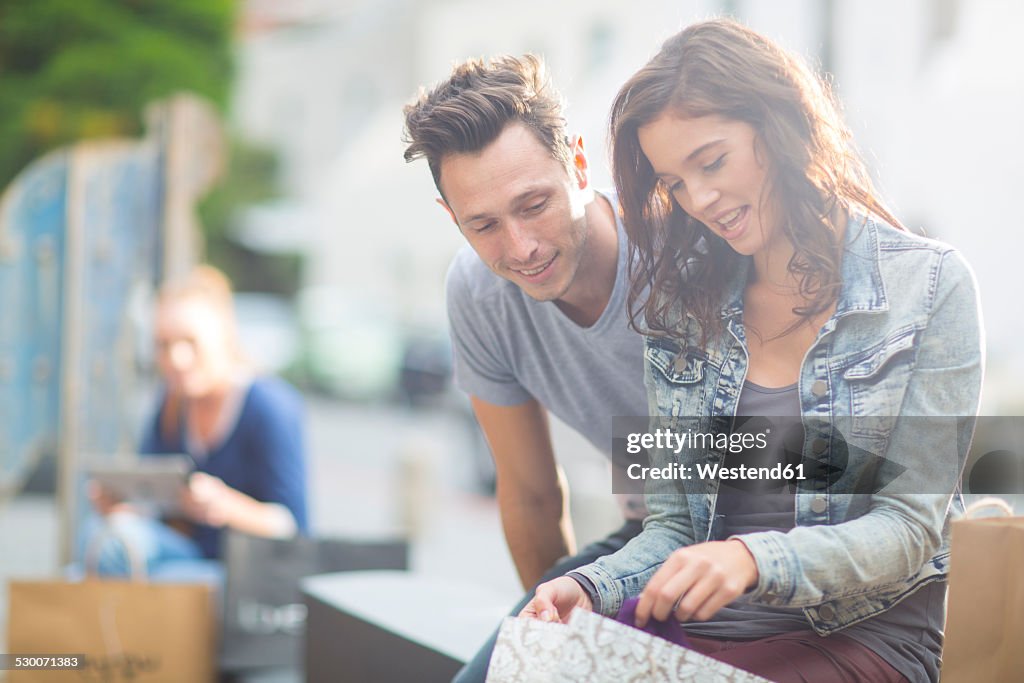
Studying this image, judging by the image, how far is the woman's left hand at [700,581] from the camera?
1.49m

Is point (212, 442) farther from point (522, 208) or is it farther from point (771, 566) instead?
point (771, 566)

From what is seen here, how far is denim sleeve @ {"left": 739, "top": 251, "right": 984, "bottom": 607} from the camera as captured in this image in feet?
4.97

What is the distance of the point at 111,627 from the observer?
3.10 meters

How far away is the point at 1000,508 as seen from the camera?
168cm

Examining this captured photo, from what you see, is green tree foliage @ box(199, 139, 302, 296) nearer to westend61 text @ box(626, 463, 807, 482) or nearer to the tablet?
the tablet

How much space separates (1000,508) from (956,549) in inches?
7.5

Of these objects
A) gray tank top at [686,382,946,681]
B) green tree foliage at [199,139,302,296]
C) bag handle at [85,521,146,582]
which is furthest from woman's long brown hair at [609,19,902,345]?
green tree foliage at [199,139,302,296]

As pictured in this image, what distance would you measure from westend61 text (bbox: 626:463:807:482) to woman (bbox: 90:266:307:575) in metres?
2.07

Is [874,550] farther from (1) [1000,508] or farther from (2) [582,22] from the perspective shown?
(2) [582,22]

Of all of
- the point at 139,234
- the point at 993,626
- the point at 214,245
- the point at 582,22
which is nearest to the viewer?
the point at 993,626

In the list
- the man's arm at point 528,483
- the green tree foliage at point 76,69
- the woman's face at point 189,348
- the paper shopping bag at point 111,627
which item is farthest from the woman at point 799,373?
the green tree foliage at point 76,69

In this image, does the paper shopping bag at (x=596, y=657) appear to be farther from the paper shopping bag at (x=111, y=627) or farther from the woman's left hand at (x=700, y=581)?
the paper shopping bag at (x=111, y=627)

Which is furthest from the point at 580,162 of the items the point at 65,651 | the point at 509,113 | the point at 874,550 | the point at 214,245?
the point at 214,245

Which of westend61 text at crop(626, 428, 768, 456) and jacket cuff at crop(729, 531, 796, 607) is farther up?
westend61 text at crop(626, 428, 768, 456)
